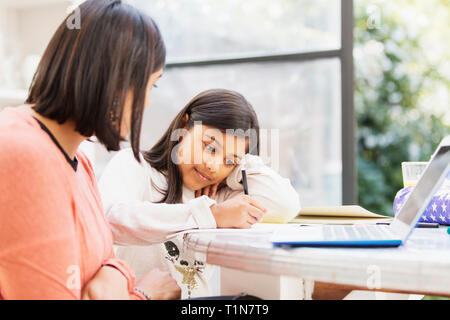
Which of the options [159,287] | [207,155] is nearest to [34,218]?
[159,287]

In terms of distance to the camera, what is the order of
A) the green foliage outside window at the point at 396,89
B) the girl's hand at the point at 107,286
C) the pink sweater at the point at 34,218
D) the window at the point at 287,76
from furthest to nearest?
the green foliage outside window at the point at 396,89 → the window at the point at 287,76 → the girl's hand at the point at 107,286 → the pink sweater at the point at 34,218

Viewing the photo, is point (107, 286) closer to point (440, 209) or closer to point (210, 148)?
point (210, 148)

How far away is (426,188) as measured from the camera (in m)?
0.81

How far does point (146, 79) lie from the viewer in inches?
29.8

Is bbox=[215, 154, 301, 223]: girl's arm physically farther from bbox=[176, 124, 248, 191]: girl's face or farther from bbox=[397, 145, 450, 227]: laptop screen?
bbox=[397, 145, 450, 227]: laptop screen

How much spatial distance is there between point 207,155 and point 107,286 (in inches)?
23.2

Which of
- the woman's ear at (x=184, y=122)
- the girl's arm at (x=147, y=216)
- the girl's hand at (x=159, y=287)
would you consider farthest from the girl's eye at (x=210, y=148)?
the girl's hand at (x=159, y=287)

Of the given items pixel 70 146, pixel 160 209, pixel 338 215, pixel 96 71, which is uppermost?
pixel 96 71

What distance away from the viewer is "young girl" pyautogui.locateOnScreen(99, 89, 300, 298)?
41.6 inches

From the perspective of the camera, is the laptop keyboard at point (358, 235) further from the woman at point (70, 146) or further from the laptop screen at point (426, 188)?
the woman at point (70, 146)

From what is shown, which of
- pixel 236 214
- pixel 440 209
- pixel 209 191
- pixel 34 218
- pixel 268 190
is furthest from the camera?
pixel 209 191

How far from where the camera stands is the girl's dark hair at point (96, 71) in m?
0.69

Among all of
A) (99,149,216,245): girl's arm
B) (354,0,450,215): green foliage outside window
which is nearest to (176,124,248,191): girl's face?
(99,149,216,245): girl's arm
